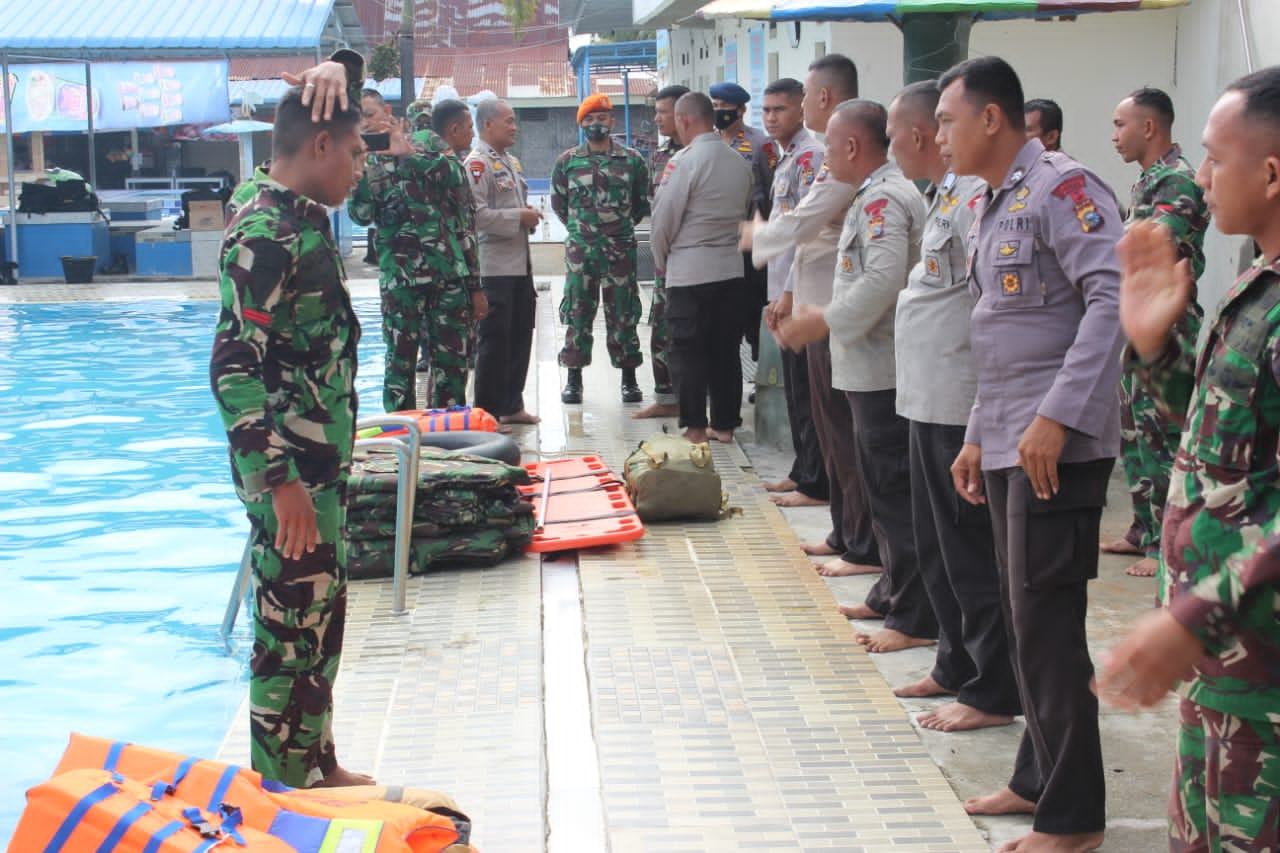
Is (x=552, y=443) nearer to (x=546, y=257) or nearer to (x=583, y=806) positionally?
(x=583, y=806)

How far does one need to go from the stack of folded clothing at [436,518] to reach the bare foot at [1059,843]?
343cm

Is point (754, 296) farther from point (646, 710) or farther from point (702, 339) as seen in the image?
point (646, 710)

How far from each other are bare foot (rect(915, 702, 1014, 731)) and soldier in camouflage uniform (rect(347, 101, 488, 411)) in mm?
4900

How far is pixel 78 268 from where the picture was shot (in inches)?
784

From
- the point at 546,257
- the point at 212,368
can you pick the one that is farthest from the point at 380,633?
the point at 546,257

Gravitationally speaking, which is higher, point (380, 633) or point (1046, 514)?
point (1046, 514)

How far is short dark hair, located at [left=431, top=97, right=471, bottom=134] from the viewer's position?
29.4 feet

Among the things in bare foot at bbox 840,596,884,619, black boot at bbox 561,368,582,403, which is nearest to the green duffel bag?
bare foot at bbox 840,596,884,619

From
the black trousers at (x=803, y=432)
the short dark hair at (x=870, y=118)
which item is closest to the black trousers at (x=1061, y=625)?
the short dark hair at (x=870, y=118)

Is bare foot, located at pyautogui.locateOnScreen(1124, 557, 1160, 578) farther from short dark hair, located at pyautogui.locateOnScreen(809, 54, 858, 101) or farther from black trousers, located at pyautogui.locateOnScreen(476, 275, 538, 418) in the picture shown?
black trousers, located at pyautogui.locateOnScreen(476, 275, 538, 418)

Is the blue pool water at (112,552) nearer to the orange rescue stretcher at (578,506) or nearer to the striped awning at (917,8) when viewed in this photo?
the orange rescue stretcher at (578,506)

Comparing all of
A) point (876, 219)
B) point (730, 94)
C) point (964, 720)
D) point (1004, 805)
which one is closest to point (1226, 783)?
point (1004, 805)

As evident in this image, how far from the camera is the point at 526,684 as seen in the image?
520 cm

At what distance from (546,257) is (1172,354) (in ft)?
57.7
